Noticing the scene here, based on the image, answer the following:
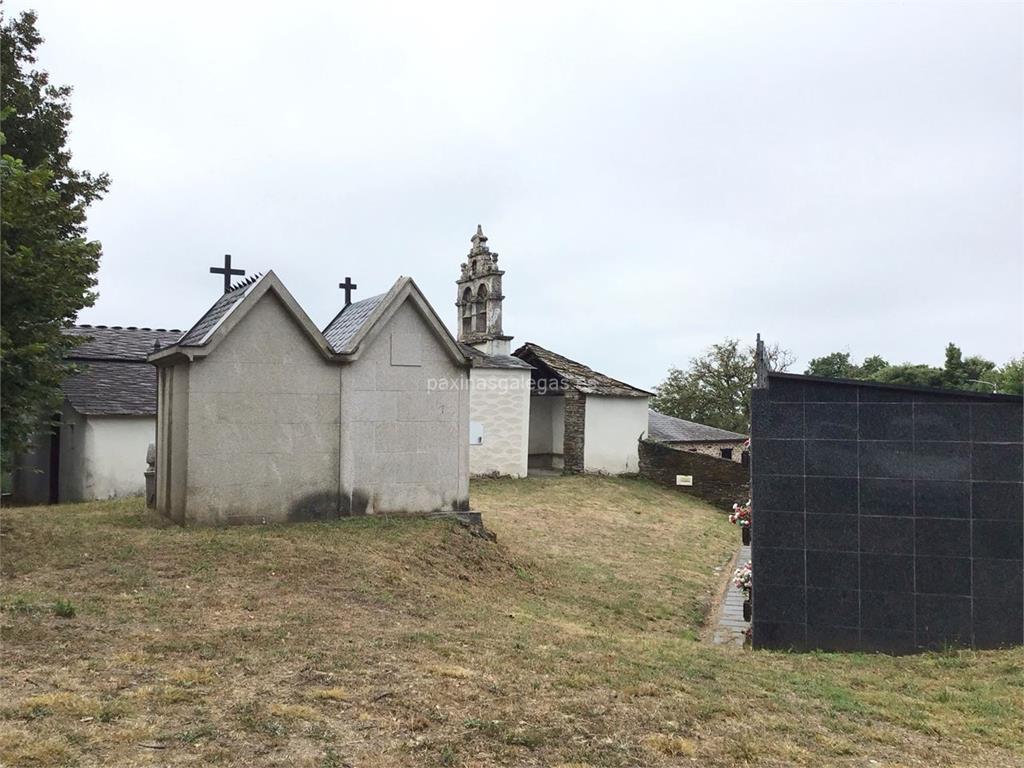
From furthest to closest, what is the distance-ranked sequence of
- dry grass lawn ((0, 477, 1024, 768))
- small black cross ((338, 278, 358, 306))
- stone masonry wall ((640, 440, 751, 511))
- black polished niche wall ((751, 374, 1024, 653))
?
stone masonry wall ((640, 440, 751, 511)), small black cross ((338, 278, 358, 306)), black polished niche wall ((751, 374, 1024, 653)), dry grass lawn ((0, 477, 1024, 768))

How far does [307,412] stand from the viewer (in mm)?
12977

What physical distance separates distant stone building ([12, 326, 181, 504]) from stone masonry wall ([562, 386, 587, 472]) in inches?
531

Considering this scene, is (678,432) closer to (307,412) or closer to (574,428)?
(574,428)

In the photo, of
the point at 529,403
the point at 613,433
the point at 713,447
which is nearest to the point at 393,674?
the point at 529,403

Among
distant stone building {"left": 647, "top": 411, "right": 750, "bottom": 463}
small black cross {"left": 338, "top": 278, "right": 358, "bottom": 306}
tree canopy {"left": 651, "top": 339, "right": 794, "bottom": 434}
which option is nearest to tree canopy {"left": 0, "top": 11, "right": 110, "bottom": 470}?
small black cross {"left": 338, "top": 278, "right": 358, "bottom": 306}

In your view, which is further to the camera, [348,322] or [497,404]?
[497,404]

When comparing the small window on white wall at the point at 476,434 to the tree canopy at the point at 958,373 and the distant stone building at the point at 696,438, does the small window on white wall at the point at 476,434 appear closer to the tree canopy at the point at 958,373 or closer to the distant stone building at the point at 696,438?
the distant stone building at the point at 696,438

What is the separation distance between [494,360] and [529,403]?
217 cm

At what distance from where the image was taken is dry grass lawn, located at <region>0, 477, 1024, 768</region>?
501 cm

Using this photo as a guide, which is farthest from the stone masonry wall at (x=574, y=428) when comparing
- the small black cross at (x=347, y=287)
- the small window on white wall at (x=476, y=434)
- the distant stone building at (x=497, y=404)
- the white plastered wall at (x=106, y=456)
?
the white plastered wall at (x=106, y=456)

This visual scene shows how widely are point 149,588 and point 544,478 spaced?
62.6ft

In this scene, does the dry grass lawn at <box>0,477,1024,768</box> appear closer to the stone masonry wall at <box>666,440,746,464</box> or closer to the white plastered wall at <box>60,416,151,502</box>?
the white plastered wall at <box>60,416,151,502</box>

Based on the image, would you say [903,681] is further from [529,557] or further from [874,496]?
[529,557]

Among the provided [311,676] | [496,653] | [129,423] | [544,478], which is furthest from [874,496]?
[544,478]
